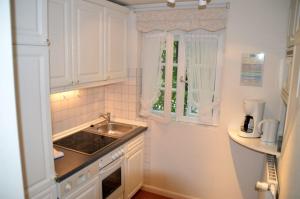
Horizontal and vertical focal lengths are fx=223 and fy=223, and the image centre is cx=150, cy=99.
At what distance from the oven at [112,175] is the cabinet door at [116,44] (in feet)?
2.79

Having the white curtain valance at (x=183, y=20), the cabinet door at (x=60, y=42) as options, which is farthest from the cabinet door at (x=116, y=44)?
the cabinet door at (x=60, y=42)

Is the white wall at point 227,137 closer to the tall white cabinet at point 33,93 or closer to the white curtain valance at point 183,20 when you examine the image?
the white curtain valance at point 183,20

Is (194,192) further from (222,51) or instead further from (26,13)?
(26,13)

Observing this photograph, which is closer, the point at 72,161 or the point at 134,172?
the point at 72,161

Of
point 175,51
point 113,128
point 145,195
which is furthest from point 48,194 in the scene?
point 175,51

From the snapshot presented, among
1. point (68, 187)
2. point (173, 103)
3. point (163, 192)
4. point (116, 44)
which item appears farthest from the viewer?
point (163, 192)

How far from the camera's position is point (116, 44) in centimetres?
249

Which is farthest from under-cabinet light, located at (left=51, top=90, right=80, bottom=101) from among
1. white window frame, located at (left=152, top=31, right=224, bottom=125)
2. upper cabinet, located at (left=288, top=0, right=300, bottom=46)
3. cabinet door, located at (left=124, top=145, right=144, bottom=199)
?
upper cabinet, located at (left=288, top=0, right=300, bottom=46)

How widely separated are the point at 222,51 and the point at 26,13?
6.01 ft

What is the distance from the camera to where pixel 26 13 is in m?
1.27

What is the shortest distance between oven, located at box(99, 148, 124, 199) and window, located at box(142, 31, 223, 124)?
2.46 ft

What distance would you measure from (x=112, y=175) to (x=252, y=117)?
58.5 inches

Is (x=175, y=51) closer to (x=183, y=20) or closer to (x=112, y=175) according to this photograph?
(x=183, y=20)

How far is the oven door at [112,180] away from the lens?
6.89ft
